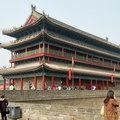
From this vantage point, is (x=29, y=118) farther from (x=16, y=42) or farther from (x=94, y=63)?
(x=94, y=63)

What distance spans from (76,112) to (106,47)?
3547cm

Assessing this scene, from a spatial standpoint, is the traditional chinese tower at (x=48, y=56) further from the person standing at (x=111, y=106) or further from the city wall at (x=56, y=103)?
→ the person standing at (x=111, y=106)

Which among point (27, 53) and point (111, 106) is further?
point (27, 53)

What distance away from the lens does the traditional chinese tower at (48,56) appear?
26922 mm

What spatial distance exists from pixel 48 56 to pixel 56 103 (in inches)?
337

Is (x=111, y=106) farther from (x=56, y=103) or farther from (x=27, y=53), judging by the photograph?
(x=27, y=53)

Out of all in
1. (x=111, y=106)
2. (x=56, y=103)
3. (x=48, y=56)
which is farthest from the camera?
(x=48, y=56)

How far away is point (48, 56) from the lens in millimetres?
27344

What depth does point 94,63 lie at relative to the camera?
3753 centimetres

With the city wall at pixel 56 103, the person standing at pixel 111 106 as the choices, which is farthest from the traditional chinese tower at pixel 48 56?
the person standing at pixel 111 106

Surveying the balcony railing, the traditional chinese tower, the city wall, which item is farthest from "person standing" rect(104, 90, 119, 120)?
the balcony railing

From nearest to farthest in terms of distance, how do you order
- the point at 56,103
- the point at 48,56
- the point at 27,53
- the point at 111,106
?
the point at 111,106, the point at 56,103, the point at 48,56, the point at 27,53

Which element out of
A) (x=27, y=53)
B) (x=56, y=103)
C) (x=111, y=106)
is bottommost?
(x=56, y=103)

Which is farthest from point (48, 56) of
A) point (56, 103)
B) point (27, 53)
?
point (56, 103)
